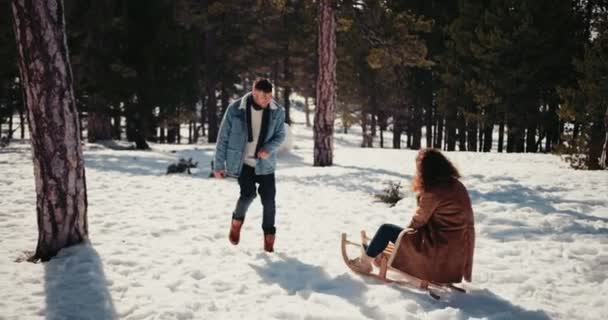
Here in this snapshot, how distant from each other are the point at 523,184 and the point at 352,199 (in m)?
3.79

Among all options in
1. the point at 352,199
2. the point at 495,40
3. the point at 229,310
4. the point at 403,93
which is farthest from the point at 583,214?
the point at 403,93

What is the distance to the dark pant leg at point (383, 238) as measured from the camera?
152 inches

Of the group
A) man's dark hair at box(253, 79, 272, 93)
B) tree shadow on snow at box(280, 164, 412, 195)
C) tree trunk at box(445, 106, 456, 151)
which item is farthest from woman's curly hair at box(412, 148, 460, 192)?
tree trunk at box(445, 106, 456, 151)

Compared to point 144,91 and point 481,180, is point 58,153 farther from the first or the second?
point 144,91

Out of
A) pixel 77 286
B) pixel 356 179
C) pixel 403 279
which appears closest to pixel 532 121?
pixel 356 179

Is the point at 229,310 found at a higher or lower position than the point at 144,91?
lower

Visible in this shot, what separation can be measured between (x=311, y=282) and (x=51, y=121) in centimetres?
309

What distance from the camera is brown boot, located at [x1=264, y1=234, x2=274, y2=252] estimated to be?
15.8ft

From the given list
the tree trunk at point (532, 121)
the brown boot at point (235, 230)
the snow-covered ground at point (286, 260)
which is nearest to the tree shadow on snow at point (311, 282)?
the snow-covered ground at point (286, 260)

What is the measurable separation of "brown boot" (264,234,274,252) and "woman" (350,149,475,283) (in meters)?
1.70

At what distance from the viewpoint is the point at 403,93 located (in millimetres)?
27344

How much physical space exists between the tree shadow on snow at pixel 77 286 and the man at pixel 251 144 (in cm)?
157

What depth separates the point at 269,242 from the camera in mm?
4820

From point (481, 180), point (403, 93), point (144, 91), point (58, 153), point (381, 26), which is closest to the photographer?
point (58, 153)
